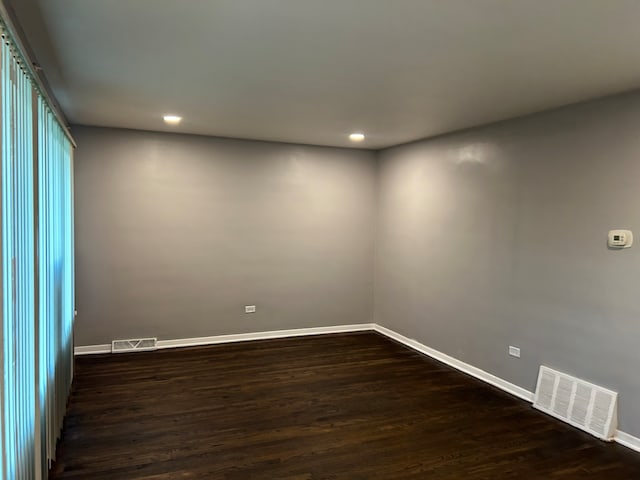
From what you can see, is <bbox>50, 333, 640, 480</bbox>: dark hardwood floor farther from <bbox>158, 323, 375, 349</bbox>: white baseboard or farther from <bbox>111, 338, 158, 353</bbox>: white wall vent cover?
<bbox>158, 323, 375, 349</bbox>: white baseboard

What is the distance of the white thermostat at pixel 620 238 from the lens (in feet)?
10.5

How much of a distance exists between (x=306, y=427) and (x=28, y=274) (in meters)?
2.26

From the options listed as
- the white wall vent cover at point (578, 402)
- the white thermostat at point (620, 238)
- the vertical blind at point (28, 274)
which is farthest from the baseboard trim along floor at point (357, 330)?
the vertical blind at point (28, 274)

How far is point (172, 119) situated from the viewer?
14.8ft

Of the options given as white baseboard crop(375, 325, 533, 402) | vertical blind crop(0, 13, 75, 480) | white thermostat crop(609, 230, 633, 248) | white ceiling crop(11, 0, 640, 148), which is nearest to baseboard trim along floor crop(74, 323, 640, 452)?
white baseboard crop(375, 325, 533, 402)

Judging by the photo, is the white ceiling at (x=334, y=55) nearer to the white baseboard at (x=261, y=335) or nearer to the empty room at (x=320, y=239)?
the empty room at (x=320, y=239)

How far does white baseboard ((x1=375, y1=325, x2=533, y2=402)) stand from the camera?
406cm

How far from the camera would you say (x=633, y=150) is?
3.20m

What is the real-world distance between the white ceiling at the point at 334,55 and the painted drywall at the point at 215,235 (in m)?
1.08

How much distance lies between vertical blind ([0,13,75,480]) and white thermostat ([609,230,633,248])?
3.79 m

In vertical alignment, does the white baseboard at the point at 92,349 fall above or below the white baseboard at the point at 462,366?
above

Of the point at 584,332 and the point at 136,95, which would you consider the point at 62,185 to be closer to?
the point at 136,95

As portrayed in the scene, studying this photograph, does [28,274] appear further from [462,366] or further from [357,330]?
[357,330]

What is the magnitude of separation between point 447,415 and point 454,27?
115 inches
